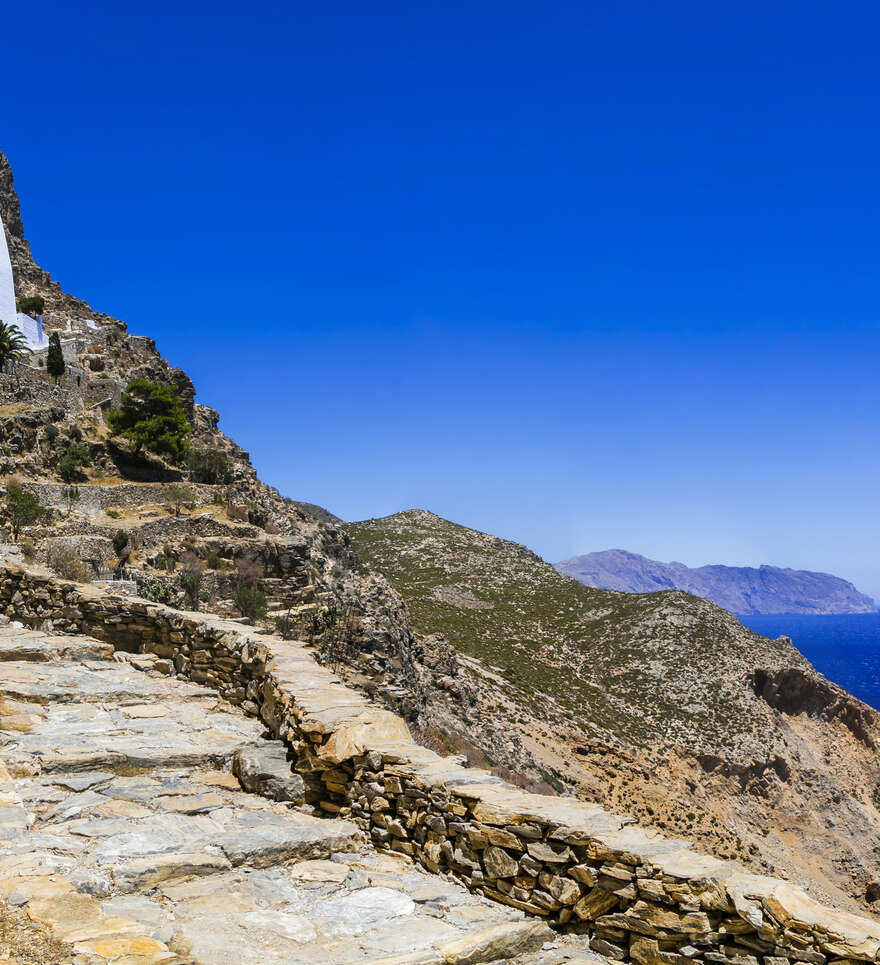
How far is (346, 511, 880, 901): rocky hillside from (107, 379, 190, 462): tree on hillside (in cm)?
1643

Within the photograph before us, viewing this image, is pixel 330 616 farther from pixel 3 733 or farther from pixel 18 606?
pixel 3 733

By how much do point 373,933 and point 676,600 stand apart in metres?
53.8

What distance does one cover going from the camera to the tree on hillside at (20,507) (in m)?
20.1

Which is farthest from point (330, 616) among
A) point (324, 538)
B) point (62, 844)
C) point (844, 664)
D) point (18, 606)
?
point (844, 664)

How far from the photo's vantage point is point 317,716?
5.71m

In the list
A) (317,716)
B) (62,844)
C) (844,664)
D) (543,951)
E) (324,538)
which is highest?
(324,538)

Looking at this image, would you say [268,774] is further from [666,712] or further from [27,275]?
[27,275]

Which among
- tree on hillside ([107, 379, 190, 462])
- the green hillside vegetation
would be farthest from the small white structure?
the green hillside vegetation

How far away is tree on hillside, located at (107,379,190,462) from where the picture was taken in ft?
99.1

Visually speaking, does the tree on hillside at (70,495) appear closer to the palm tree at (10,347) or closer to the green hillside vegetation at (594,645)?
the palm tree at (10,347)

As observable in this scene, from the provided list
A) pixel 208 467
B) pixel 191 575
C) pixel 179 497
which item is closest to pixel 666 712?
pixel 208 467

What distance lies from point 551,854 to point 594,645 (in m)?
46.3

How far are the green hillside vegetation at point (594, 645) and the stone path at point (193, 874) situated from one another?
3254 centimetres

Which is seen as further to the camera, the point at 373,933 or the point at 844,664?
the point at 844,664
